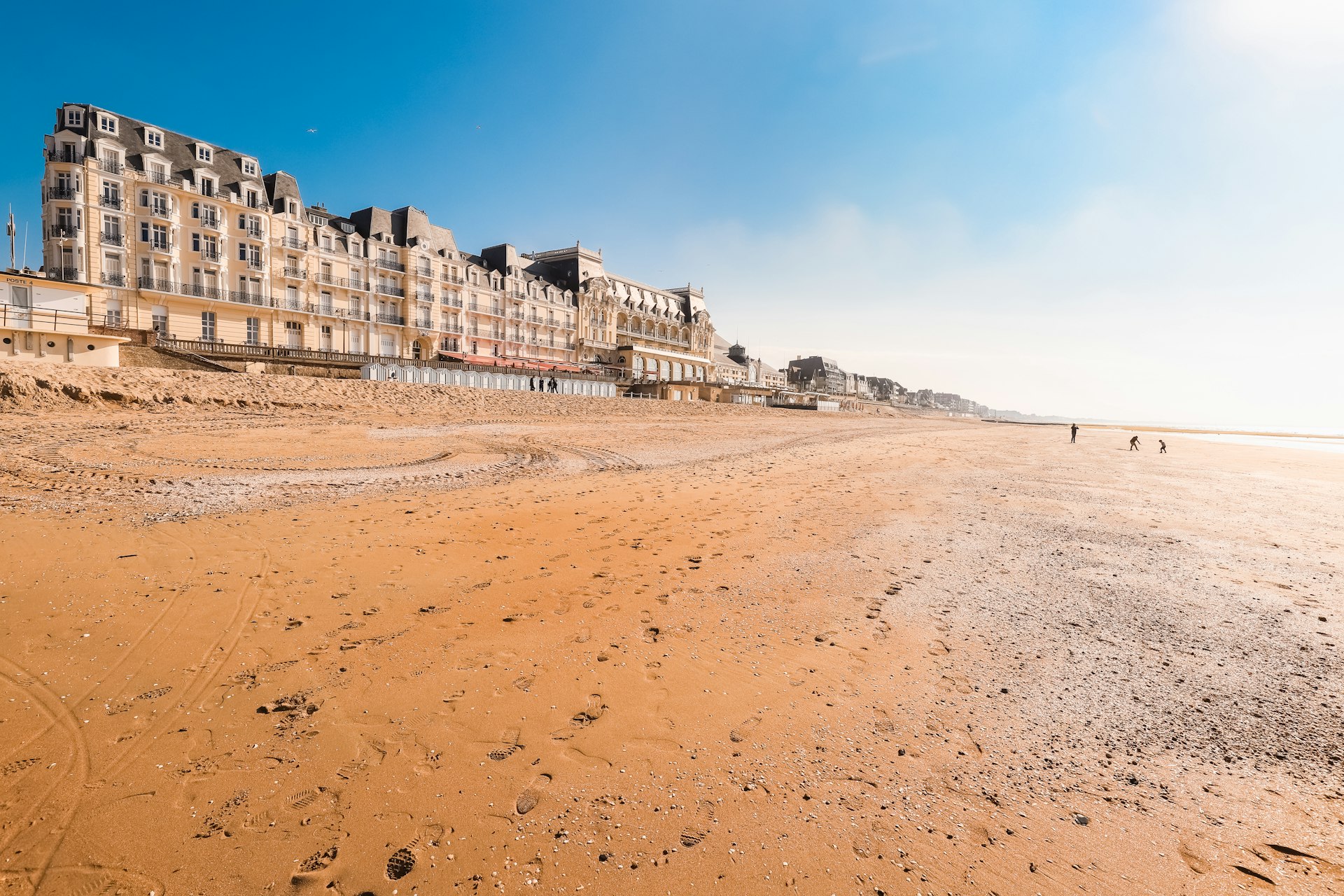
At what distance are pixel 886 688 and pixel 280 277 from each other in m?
56.6

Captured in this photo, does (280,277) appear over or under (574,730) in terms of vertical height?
over

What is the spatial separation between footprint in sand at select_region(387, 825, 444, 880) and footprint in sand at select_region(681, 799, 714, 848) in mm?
1237

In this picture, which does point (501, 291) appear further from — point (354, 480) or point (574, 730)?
point (574, 730)

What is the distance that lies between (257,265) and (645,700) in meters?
54.9

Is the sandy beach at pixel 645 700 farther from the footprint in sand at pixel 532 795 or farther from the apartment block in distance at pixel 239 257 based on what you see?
the apartment block in distance at pixel 239 257

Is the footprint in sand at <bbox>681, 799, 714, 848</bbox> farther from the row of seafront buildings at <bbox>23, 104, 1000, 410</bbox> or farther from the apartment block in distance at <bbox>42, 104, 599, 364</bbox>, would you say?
the apartment block in distance at <bbox>42, 104, 599, 364</bbox>

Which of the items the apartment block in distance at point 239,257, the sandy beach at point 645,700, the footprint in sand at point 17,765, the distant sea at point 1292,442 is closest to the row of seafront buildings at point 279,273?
the apartment block in distance at point 239,257

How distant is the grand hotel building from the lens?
3675cm

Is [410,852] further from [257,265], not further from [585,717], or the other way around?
[257,265]

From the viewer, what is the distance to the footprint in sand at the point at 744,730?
12.3ft

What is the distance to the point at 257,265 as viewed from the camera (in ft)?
147

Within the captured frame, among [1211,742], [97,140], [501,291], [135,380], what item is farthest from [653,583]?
[501,291]

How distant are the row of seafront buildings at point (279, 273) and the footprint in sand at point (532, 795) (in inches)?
1526

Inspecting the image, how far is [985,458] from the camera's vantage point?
24.0 metres
